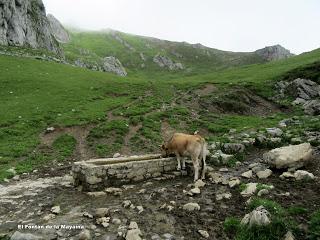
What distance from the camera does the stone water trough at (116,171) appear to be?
1847 centimetres

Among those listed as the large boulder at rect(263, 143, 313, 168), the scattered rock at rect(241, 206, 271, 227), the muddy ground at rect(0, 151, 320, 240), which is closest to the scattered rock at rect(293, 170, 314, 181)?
the muddy ground at rect(0, 151, 320, 240)

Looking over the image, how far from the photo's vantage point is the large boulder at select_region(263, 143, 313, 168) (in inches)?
717

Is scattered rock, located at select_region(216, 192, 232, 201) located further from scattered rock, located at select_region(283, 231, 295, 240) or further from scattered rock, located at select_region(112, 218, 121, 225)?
scattered rock, located at select_region(112, 218, 121, 225)

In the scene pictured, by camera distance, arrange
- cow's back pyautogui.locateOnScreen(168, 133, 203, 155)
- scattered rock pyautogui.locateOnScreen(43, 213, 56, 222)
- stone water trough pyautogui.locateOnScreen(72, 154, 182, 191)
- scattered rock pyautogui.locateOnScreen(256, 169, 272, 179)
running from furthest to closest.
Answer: cow's back pyautogui.locateOnScreen(168, 133, 203, 155) → stone water trough pyautogui.locateOnScreen(72, 154, 182, 191) → scattered rock pyautogui.locateOnScreen(256, 169, 272, 179) → scattered rock pyautogui.locateOnScreen(43, 213, 56, 222)

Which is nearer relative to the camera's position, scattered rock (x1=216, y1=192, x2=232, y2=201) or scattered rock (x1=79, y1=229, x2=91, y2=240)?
scattered rock (x1=79, y1=229, x2=91, y2=240)

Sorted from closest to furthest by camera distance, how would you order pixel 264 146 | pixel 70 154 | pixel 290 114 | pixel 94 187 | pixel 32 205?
pixel 32 205, pixel 94 187, pixel 264 146, pixel 70 154, pixel 290 114

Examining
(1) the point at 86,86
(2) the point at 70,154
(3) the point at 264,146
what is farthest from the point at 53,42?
(3) the point at 264,146

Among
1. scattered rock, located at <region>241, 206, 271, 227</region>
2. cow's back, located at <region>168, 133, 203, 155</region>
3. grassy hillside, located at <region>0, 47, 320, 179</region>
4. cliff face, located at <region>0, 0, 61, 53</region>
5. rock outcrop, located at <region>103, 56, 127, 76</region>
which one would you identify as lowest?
rock outcrop, located at <region>103, 56, 127, 76</region>

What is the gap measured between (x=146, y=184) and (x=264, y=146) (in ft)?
27.5

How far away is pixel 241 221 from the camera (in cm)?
1327

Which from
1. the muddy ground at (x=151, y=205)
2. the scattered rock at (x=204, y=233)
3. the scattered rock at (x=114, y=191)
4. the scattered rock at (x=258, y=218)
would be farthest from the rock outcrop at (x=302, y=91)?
the scattered rock at (x=204, y=233)

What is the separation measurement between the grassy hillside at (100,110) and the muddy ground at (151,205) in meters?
6.17

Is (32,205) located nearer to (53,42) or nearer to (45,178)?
(45,178)

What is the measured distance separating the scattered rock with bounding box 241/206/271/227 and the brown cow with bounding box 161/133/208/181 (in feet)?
18.8
